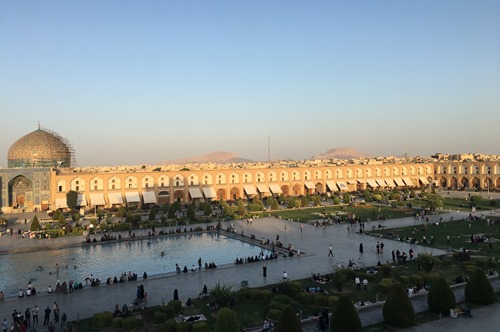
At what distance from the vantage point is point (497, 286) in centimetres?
1827

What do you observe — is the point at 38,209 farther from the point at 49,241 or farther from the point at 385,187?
the point at 385,187

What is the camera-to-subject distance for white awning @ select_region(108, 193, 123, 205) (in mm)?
50031

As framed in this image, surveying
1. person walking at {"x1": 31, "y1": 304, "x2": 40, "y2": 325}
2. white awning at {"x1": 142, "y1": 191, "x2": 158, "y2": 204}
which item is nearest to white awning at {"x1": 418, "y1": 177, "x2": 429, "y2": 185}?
white awning at {"x1": 142, "y1": 191, "x2": 158, "y2": 204}

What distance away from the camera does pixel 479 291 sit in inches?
633

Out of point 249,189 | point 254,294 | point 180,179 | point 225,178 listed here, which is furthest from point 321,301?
point 225,178

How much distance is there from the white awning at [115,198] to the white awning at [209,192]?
33.1ft

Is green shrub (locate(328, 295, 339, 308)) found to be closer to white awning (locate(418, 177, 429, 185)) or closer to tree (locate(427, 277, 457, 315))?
tree (locate(427, 277, 457, 315))

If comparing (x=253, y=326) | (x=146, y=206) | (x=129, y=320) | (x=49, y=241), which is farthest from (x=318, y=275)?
(x=146, y=206)

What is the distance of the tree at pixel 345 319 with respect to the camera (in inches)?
510

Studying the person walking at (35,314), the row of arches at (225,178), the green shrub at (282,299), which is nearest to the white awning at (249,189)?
the row of arches at (225,178)

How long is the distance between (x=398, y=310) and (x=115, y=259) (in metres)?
17.3

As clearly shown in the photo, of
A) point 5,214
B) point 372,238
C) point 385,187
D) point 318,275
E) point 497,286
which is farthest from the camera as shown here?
point 385,187

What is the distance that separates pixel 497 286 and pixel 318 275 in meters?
7.25

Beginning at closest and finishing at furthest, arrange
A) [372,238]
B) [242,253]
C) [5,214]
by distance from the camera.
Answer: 1. [242,253]
2. [372,238]
3. [5,214]
